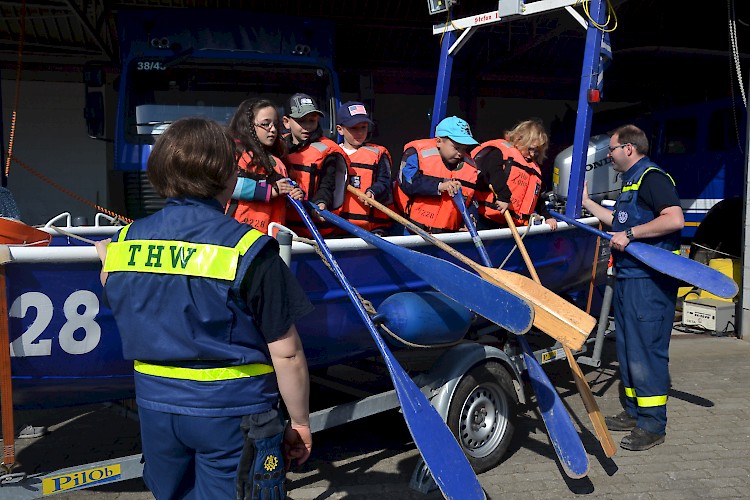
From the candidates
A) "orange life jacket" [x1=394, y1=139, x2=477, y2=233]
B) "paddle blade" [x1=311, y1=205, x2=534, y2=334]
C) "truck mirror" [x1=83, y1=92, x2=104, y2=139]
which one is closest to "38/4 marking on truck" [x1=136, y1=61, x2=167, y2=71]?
"truck mirror" [x1=83, y1=92, x2=104, y2=139]

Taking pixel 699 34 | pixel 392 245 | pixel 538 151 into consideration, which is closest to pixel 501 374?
pixel 392 245

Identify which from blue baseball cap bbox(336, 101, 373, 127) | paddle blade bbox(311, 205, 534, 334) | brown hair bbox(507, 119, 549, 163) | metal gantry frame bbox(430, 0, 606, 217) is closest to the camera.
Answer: paddle blade bbox(311, 205, 534, 334)

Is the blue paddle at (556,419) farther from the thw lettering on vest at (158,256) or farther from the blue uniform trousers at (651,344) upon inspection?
the thw lettering on vest at (158,256)

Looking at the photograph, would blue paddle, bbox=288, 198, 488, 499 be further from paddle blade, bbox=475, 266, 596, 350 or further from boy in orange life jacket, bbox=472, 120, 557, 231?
boy in orange life jacket, bbox=472, 120, 557, 231

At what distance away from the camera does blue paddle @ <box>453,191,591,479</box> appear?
3.42 metres

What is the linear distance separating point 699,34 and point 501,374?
8475 mm

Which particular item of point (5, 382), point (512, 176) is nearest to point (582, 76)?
point (512, 176)

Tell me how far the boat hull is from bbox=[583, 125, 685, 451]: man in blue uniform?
1228 millimetres

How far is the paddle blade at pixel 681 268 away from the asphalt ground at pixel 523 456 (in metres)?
0.94

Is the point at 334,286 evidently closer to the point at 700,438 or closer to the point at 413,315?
the point at 413,315

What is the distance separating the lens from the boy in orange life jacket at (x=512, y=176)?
4547 millimetres

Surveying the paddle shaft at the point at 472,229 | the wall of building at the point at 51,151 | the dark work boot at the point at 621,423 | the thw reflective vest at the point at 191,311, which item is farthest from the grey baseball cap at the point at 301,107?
the wall of building at the point at 51,151

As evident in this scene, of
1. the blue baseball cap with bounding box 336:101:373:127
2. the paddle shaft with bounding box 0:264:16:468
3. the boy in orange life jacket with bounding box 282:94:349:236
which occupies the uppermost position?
the blue baseball cap with bounding box 336:101:373:127

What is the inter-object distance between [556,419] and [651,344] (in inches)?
35.8
